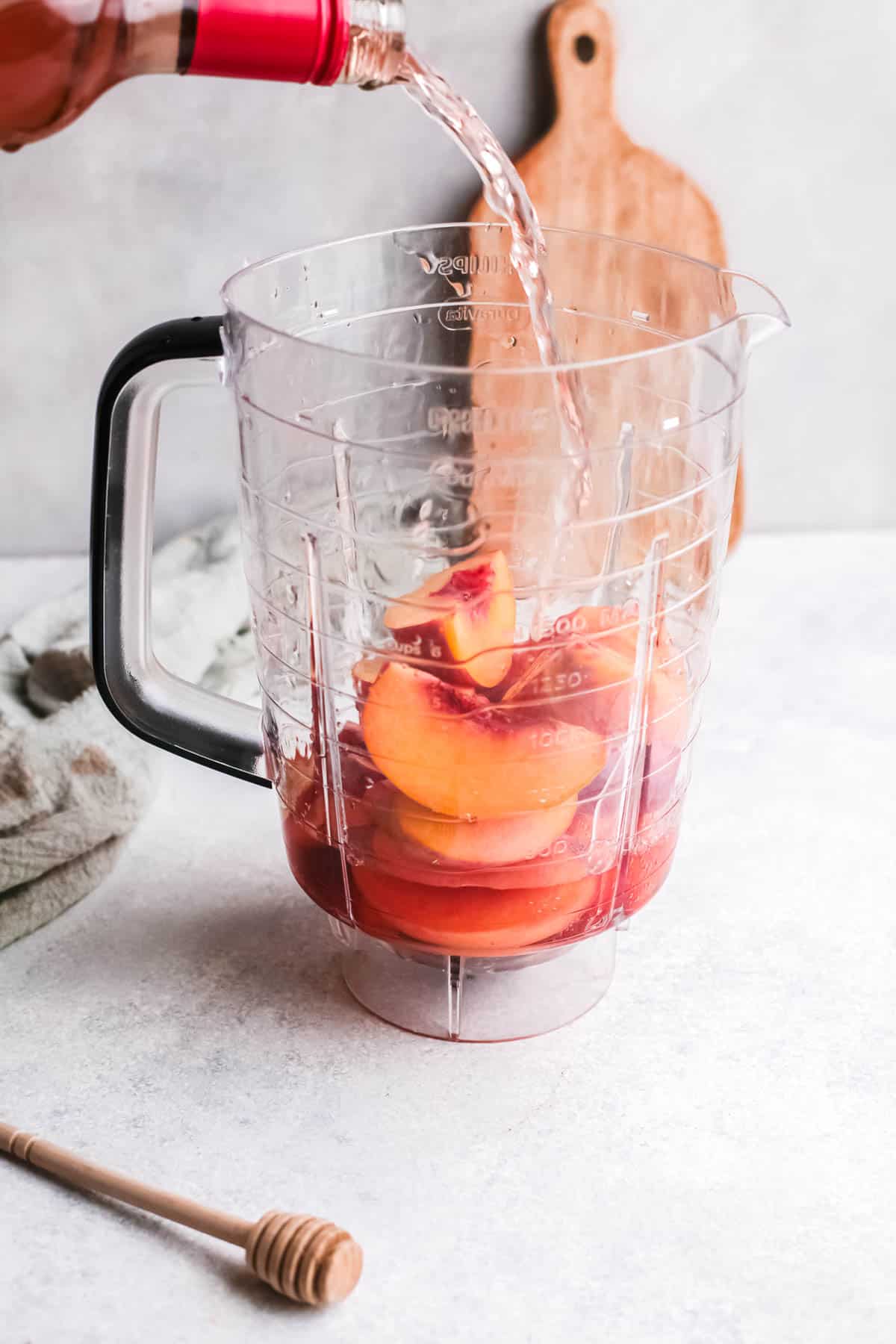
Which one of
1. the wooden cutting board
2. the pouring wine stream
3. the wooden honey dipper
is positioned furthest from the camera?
the wooden cutting board

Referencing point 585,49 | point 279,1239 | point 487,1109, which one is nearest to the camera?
point 279,1239

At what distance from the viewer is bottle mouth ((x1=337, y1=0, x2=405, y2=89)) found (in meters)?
0.61

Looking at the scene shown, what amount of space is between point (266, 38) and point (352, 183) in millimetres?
607

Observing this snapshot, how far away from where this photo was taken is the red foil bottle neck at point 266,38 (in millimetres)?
572

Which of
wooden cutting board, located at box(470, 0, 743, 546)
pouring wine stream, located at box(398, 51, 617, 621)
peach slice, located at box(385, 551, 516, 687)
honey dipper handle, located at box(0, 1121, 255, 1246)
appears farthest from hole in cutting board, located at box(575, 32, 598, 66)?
honey dipper handle, located at box(0, 1121, 255, 1246)

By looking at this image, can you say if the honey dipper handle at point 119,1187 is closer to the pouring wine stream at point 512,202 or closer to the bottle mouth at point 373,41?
the pouring wine stream at point 512,202

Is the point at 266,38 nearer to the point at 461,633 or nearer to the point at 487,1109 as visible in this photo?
the point at 461,633

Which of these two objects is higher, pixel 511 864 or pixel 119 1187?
pixel 511 864

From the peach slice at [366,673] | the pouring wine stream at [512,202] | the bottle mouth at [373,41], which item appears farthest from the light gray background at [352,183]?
the peach slice at [366,673]

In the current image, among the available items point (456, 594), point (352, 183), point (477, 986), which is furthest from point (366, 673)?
point (352, 183)

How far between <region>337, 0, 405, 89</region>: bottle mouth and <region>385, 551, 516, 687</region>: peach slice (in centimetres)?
24

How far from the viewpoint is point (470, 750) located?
1.96ft

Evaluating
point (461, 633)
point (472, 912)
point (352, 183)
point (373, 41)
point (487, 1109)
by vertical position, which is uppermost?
point (373, 41)

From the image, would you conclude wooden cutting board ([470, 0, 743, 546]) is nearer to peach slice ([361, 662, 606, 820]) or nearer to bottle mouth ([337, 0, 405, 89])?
bottle mouth ([337, 0, 405, 89])
